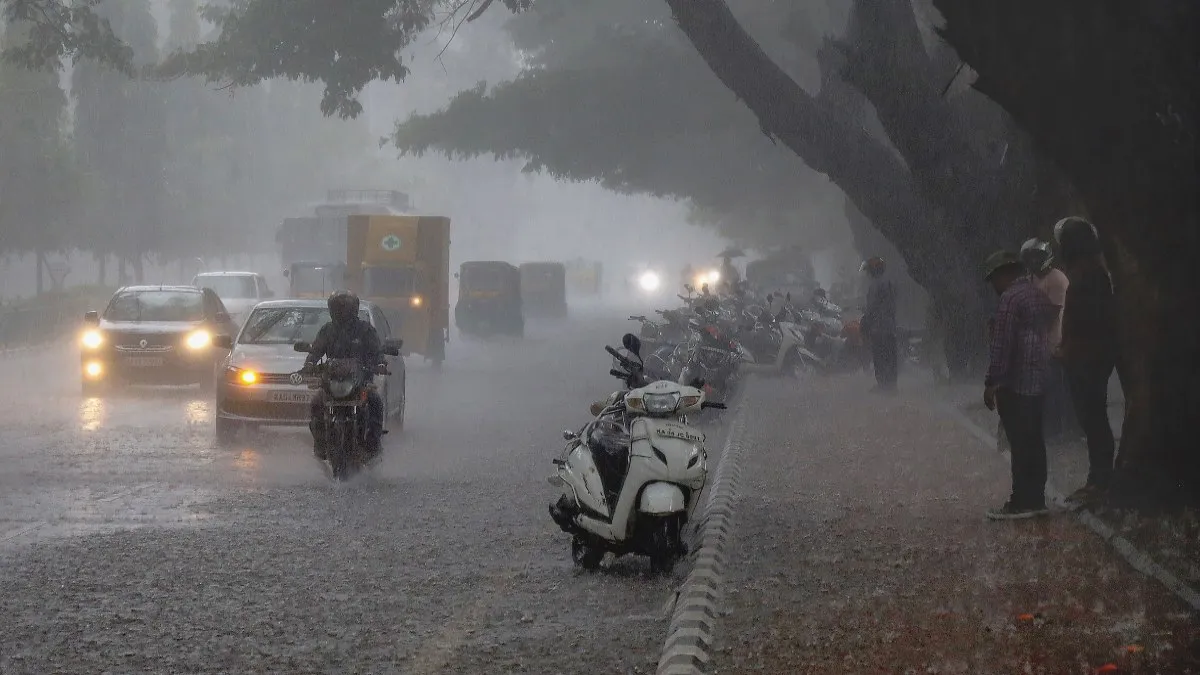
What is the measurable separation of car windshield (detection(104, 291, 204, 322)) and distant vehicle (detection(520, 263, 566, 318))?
40187mm

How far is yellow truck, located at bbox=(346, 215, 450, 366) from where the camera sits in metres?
32.5

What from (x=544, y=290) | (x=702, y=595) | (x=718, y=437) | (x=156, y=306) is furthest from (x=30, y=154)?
(x=702, y=595)

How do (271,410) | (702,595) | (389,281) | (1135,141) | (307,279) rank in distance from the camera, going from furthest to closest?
(307,279), (389,281), (271,410), (1135,141), (702,595)

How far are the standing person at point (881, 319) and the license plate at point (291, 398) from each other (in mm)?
9449

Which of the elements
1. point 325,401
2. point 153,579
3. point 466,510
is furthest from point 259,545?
point 325,401

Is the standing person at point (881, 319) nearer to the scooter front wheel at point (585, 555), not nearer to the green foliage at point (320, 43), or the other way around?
the green foliage at point (320, 43)

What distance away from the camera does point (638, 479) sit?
30.6 feet

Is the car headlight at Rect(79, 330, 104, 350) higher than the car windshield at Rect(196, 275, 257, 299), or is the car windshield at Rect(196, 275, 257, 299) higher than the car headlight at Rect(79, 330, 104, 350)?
the car windshield at Rect(196, 275, 257, 299)

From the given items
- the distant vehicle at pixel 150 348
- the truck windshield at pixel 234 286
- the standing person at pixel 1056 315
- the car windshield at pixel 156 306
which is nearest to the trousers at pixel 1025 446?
the standing person at pixel 1056 315

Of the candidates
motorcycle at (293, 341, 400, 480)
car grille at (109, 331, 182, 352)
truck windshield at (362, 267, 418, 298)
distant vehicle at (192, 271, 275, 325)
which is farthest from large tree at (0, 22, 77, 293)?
motorcycle at (293, 341, 400, 480)

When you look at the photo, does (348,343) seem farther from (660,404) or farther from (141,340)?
(141,340)

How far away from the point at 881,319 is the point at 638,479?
578 inches

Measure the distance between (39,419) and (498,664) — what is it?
13.9 m

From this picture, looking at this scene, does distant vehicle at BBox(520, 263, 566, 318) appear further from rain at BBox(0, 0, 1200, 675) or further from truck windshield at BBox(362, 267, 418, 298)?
truck windshield at BBox(362, 267, 418, 298)
